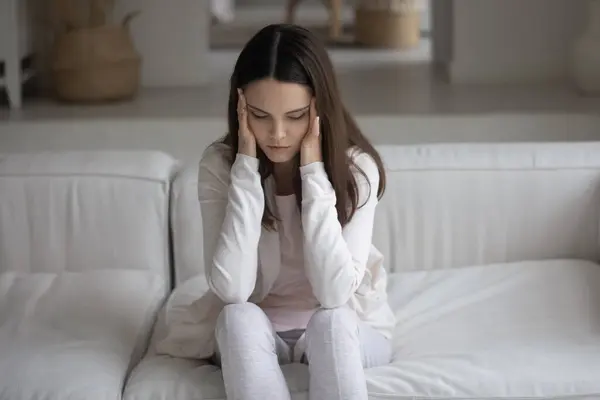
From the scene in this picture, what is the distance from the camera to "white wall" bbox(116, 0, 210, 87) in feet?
13.4

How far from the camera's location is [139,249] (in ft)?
7.38

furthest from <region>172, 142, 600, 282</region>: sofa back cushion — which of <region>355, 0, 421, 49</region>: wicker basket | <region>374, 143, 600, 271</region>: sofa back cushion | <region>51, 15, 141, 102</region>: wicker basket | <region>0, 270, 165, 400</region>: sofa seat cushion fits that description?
<region>355, 0, 421, 49</region>: wicker basket

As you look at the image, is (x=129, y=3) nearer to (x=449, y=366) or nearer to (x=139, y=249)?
(x=139, y=249)

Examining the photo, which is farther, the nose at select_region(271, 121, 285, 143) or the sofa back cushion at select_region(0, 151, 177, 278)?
the sofa back cushion at select_region(0, 151, 177, 278)

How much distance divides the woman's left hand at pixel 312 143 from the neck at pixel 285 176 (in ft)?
0.28

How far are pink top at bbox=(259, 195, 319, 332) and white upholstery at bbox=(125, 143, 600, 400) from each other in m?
0.21

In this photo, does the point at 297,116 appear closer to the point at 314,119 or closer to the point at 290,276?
the point at 314,119

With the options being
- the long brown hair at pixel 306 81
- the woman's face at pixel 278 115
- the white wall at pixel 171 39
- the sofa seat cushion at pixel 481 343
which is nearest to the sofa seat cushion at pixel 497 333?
the sofa seat cushion at pixel 481 343

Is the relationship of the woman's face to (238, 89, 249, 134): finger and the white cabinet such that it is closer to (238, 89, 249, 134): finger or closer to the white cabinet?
(238, 89, 249, 134): finger

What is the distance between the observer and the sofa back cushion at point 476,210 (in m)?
2.26

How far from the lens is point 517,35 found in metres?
4.05

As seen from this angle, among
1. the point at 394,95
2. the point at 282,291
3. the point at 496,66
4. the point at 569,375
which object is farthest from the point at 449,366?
the point at 496,66

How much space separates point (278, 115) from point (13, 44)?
6.90ft

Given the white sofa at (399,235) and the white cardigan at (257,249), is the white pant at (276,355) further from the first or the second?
the white sofa at (399,235)
